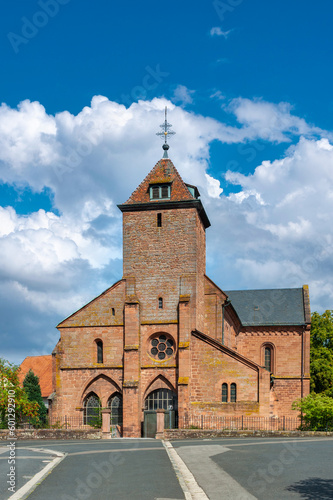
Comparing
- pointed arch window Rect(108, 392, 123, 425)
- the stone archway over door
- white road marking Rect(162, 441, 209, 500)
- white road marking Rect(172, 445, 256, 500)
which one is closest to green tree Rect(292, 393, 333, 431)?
the stone archway over door

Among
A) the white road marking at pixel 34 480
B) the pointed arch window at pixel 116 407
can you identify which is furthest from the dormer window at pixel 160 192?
the white road marking at pixel 34 480

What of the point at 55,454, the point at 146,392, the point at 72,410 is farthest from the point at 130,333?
the point at 55,454

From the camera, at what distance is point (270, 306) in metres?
51.0

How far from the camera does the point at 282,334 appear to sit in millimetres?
48750

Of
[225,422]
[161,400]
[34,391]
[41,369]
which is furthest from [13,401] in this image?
[41,369]

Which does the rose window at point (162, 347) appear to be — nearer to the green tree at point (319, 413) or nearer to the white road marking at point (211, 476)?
the green tree at point (319, 413)

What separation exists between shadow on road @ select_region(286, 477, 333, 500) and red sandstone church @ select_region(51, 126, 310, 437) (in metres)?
21.1

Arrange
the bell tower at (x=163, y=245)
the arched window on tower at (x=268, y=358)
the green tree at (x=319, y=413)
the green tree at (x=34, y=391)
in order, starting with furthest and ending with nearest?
the green tree at (x=34, y=391), the arched window on tower at (x=268, y=358), the bell tower at (x=163, y=245), the green tree at (x=319, y=413)

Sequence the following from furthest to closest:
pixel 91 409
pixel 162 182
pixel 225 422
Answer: pixel 162 182 → pixel 91 409 → pixel 225 422

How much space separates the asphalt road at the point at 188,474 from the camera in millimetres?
11414

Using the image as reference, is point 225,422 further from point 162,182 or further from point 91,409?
point 162,182

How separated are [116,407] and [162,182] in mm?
13957

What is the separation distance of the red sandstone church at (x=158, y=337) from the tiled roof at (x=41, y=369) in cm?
2421

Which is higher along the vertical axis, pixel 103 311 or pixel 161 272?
pixel 161 272
